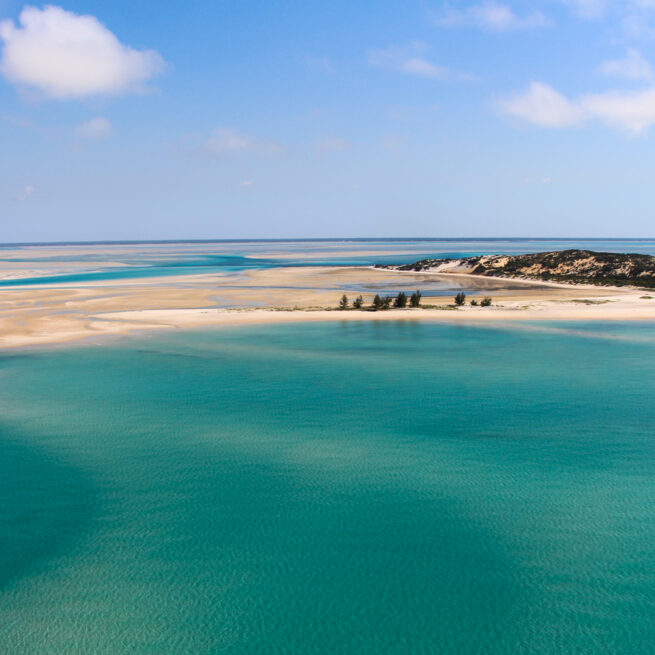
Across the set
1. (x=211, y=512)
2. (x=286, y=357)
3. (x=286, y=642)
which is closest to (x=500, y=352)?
(x=286, y=357)

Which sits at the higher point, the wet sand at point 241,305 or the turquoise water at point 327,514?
the turquoise water at point 327,514

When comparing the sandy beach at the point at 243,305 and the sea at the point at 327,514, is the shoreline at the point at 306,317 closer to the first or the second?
the sandy beach at the point at 243,305

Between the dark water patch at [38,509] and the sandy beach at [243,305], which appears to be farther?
the sandy beach at [243,305]

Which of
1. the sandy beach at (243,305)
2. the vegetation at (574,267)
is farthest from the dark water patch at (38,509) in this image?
the vegetation at (574,267)

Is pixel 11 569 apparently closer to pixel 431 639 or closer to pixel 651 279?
pixel 431 639

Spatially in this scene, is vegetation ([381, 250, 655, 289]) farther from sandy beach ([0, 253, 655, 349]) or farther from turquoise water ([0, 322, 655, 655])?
turquoise water ([0, 322, 655, 655])

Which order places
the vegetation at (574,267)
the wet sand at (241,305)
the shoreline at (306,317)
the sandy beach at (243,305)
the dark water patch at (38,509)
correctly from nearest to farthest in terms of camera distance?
1. the dark water patch at (38,509)
2. the shoreline at (306,317)
3. the sandy beach at (243,305)
4. the wet sand at (241,305)
5. the vegetation at (574,267)

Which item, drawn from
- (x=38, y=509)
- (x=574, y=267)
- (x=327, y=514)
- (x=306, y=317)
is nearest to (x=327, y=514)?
(x=327, y=514)
